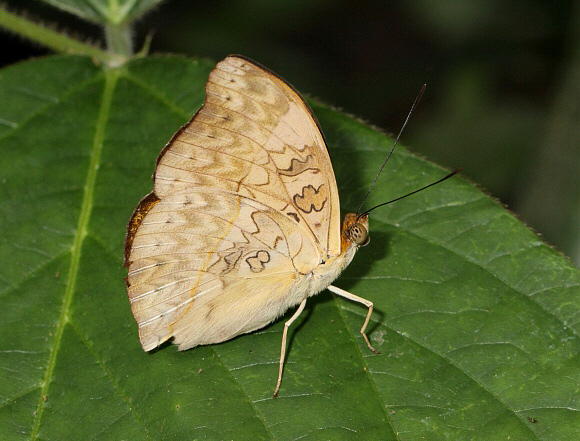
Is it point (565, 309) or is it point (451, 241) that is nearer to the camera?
point (565, 309)

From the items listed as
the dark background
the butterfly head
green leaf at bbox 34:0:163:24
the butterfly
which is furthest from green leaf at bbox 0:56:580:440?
the dark background

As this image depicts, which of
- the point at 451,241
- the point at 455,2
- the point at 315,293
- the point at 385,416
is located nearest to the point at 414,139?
the point at 455,2

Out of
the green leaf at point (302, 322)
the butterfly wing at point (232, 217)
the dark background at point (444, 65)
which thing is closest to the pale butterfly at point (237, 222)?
the butterfly wing at point (232, 217)

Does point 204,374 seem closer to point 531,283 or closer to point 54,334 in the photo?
point 54,334

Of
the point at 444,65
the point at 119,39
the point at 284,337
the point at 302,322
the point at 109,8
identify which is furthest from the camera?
the point at 444,65

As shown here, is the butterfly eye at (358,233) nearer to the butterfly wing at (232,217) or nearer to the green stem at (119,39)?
the butterfly wing at (232,217)

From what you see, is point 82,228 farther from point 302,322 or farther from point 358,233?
point 358,233

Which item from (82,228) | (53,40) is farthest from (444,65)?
(82,228)
